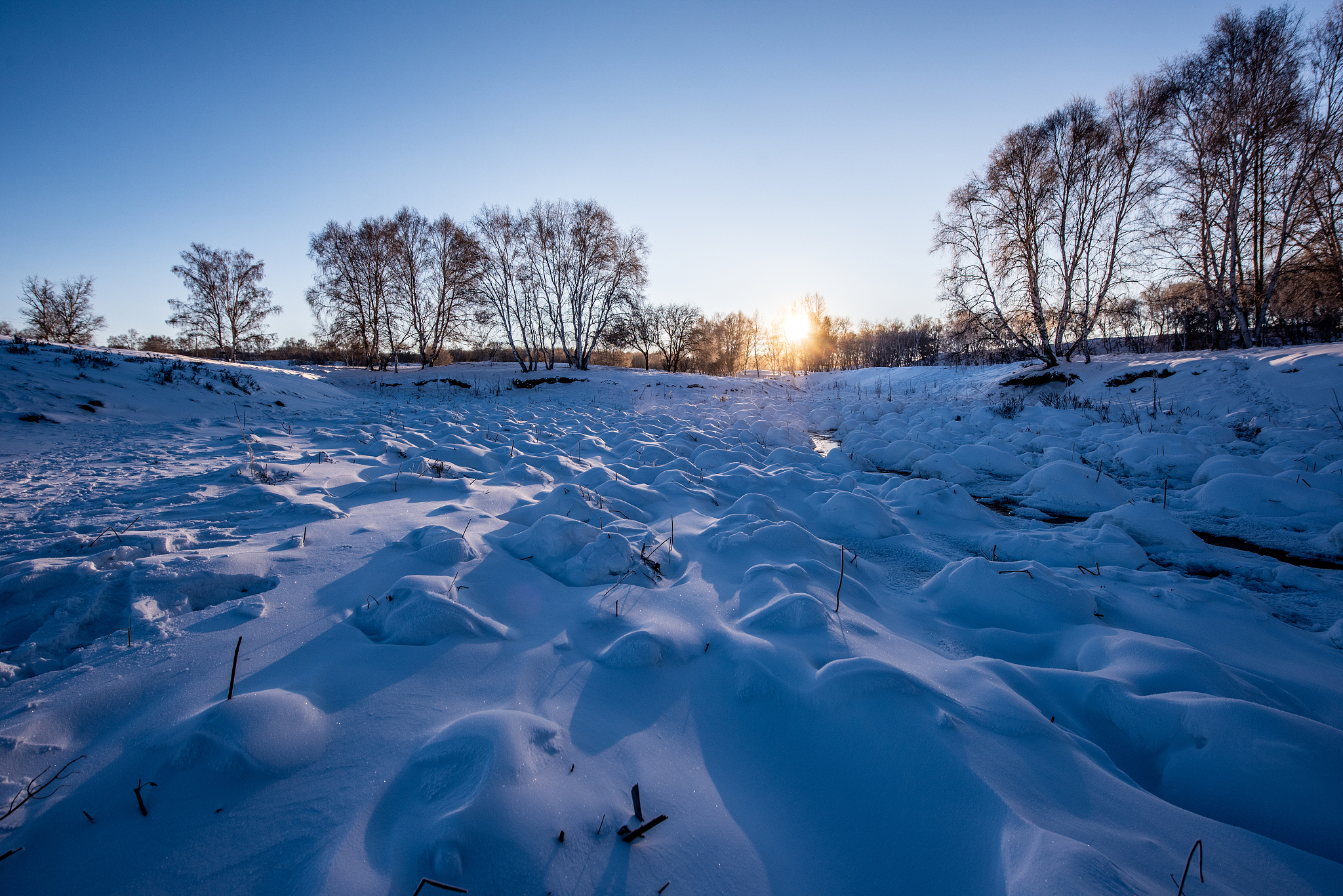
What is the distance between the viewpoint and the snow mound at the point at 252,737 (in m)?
0.97

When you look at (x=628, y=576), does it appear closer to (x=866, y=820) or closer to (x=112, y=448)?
(x=866, y=820)

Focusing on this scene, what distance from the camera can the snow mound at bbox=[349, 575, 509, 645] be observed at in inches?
59.4

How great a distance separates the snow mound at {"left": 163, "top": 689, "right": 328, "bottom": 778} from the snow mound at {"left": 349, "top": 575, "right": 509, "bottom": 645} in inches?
14.9

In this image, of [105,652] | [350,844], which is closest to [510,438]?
[105,652]

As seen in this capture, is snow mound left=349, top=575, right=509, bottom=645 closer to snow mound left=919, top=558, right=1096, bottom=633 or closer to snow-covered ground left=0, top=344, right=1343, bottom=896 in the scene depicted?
snow-covered ground left=0, top=344, right=1343, bottom=896

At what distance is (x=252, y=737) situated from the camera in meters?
1.02

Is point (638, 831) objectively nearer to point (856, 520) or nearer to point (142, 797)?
point (142, 797)

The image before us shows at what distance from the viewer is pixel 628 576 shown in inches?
83.3

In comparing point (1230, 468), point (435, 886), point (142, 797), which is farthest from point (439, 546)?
point (1230, 468)

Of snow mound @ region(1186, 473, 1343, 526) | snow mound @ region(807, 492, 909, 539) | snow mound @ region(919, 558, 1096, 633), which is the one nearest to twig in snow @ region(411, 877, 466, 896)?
snow mound @ region(919, 558, 1096, 633)

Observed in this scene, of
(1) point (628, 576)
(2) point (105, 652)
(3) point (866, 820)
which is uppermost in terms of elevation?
(2) point (105, 652)

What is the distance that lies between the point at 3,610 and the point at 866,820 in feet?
8.74

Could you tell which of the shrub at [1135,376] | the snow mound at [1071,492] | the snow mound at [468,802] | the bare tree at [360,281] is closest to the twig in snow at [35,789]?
the snow mound at [468,802]

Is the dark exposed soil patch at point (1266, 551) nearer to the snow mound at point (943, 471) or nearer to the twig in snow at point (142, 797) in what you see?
the snow mound at point (943, 471)
